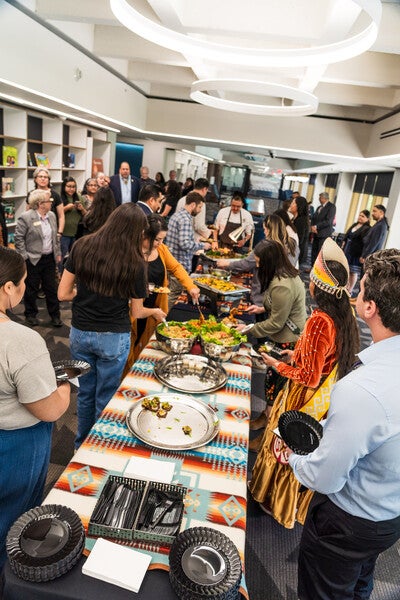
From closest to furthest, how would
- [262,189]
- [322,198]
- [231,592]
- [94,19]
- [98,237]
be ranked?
[231,592], [98,237], [94,19], [322,198], [262,189]

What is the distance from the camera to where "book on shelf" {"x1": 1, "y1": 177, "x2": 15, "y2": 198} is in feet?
18.0

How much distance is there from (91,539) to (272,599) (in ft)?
3.93

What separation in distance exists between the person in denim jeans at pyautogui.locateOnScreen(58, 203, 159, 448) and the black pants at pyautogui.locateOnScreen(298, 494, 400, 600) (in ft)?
4.15

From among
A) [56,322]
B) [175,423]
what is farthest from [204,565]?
[56,322]

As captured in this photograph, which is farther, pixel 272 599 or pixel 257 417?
pixel 257 417

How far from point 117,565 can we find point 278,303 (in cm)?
184

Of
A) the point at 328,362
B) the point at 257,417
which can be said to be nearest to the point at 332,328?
the point at 328,362

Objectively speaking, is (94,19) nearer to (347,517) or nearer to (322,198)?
(347,517)

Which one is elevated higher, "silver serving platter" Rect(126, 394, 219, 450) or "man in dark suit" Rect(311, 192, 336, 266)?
"man in dark suit" Rect(311, 192, 336, 266)

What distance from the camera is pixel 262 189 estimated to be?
66.2 ft

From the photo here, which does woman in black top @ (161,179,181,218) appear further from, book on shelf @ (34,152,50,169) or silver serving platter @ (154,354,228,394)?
silver serving platter @ (154,354,228,394)

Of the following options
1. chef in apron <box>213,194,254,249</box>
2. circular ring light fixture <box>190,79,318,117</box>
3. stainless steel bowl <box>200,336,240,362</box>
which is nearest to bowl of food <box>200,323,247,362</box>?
stainless steel bowl <box>200,336,240,362</box>

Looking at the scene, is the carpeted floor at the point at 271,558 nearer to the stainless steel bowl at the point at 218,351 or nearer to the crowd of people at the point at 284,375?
the crowd of people at the point at 284,375

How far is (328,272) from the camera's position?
1891mm
